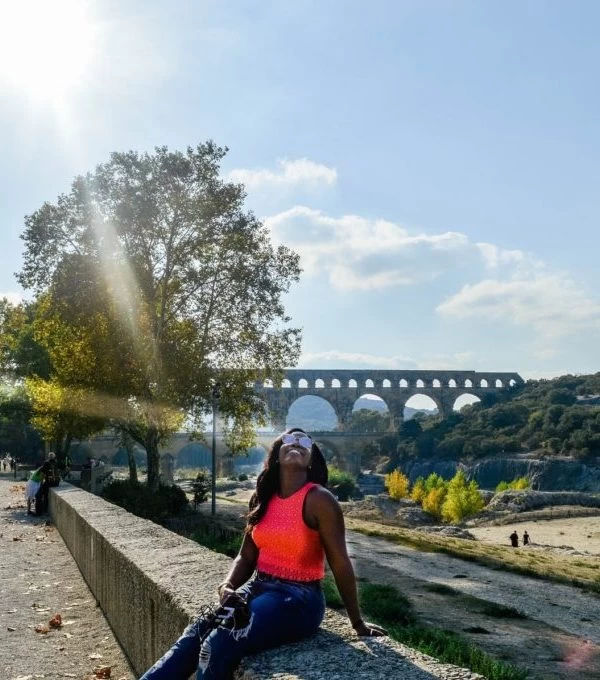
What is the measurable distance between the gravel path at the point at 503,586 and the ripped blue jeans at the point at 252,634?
979 centimetres

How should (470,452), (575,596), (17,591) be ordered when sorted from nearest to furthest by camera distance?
(17,591)
(575,596)
(470,452)

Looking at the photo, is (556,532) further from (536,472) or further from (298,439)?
(298,439)

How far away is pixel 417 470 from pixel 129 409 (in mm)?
85705

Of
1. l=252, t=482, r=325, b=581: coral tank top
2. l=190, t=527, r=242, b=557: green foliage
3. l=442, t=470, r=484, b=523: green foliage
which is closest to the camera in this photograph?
l=252, t=482, r=325, b=581: coral tank top

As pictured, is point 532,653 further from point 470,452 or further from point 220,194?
point 470,452

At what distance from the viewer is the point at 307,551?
11.8 feet

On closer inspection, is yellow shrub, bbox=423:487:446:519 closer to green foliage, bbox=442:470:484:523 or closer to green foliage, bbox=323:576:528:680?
green foliage, bbox=442:470:484:523

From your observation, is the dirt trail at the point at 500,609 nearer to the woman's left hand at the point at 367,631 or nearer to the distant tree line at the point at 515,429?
the woman's left hand at the point at 367,631

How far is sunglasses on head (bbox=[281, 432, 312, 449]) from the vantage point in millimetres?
3893

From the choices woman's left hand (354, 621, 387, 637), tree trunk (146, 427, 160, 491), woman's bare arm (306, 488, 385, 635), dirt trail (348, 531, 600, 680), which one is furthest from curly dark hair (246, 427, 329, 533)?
tree trunk (146, 427, 160, 491)

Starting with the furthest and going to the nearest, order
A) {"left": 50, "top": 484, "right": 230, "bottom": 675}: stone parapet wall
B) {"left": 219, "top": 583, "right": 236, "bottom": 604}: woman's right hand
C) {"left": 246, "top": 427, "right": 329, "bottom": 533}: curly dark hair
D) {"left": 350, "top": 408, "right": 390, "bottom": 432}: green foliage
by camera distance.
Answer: {"left": 350, "top": 408, "right": 390, "bottom": 432}: green foliage, {"left": 50, "top": 484, "right": 230, "bottom": 675}: stone parapet wall, {"left": 246, "top": 427, "right": 329, "bottom": 533}: curly dark hair, {"left": 219, "top": 583, "right": 236, "bottom": 604}: woman's right hand

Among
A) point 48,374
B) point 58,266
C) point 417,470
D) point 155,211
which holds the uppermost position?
point 155,211

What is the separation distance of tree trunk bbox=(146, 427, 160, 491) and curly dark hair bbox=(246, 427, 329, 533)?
1993 centimetres

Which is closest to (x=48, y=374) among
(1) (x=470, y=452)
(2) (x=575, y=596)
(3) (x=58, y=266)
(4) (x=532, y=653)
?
(3) (x=58, y=266)
